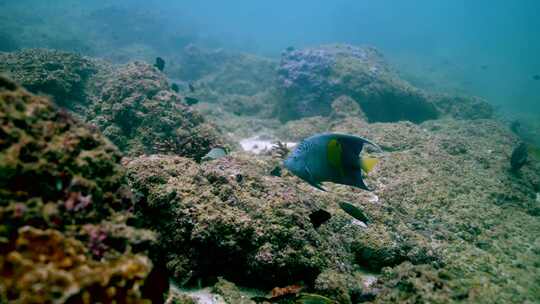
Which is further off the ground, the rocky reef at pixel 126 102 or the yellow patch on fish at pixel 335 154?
the yellow patch on fish at pixel 335 154

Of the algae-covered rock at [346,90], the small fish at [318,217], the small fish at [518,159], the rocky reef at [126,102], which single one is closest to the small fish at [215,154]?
the rocky reef at [126,102]

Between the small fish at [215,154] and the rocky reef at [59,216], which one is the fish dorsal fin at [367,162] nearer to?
the rocky reef at [59,216]

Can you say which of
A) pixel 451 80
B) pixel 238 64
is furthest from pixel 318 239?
pixel 451 80

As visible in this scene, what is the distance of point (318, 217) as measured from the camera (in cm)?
370

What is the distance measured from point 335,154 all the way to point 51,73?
31.7ft

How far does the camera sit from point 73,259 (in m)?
1.71

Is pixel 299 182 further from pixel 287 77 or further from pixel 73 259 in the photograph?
pixel 287 77

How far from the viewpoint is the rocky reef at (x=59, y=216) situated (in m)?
1.57

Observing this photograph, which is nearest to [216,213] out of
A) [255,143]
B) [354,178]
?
[354,178]

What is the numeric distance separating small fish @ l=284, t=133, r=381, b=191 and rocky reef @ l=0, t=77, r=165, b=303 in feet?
5.04

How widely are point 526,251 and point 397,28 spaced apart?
8976 centimetres

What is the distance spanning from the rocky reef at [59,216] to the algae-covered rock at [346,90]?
11450mm

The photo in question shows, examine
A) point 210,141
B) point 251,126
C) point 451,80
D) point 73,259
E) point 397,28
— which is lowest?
point 251,126

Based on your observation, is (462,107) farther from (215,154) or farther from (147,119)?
(147,119)
